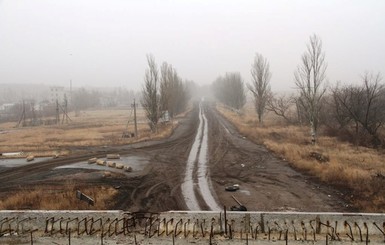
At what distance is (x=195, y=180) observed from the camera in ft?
50.7

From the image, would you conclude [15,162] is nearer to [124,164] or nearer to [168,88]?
[124,164]

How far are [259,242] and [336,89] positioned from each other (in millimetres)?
26815

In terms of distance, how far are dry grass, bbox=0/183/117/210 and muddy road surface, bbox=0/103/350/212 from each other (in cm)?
47

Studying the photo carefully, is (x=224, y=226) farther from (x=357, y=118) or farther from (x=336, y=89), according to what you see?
(x=336, y=89)

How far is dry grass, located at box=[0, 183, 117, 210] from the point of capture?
11.6 metres

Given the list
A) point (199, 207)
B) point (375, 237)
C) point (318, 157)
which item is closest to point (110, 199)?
point (199, 207)

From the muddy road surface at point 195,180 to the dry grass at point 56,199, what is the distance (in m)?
0.47

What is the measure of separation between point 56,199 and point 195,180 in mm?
5801

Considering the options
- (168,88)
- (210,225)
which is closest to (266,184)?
(210,225)

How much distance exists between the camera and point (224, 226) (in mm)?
8445

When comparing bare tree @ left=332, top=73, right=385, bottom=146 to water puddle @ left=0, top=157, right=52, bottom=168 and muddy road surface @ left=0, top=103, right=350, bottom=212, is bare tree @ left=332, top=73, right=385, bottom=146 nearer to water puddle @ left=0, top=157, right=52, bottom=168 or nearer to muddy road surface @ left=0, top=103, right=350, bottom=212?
muddy road surface @ left=0, top=103, right=350, bottom=212

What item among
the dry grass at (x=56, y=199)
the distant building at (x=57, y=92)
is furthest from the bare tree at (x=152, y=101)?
the distant building at (x=57, y=92)

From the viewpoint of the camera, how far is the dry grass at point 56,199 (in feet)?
38.0

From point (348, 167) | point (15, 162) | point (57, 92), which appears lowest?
point (15, 162)
